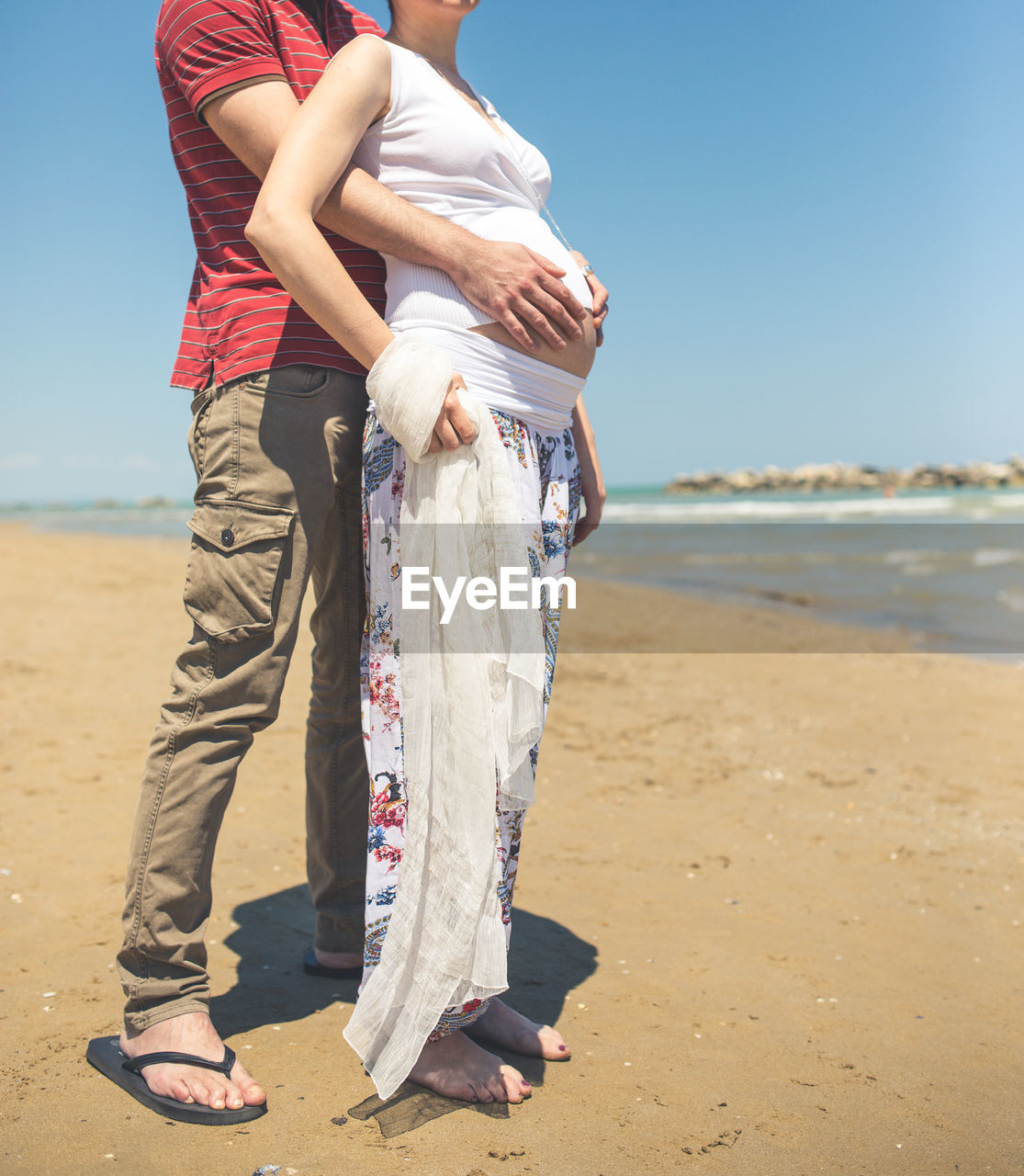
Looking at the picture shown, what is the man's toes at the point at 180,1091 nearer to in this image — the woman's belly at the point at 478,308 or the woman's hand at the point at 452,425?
the woman's hand at the point at 452,425

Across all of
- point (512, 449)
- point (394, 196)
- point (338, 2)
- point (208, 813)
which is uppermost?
point (338, 2)

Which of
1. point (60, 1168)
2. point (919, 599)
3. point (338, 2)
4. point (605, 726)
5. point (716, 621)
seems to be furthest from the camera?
point (919, 599)

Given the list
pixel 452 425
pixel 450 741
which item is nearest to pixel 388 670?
pixel 450 741

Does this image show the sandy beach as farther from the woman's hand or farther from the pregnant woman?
the woman's hand

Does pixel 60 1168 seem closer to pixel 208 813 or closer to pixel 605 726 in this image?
pixel 208 813

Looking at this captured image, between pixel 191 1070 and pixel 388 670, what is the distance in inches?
31.5

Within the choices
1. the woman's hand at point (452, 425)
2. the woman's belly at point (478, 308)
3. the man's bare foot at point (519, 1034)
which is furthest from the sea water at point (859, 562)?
the woman's hand at point (452, 425)

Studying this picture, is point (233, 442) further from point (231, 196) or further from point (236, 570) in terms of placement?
point (231, 196)

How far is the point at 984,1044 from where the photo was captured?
80.0 inches

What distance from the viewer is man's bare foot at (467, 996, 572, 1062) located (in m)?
1.92

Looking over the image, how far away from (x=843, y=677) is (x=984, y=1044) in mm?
4090

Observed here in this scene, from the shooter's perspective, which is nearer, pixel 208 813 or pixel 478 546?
pixel 478 546

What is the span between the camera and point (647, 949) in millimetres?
2449

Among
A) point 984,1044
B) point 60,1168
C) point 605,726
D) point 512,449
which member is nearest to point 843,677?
point 605,726
